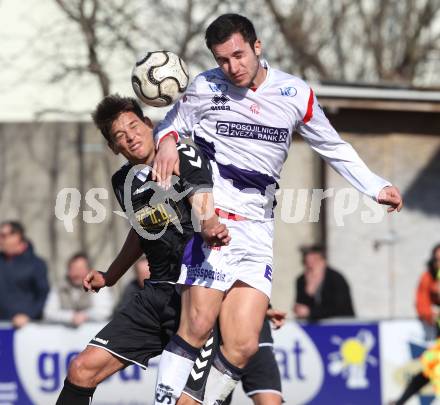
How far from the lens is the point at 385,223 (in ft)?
49.3

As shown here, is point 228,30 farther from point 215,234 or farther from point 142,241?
point 142,241

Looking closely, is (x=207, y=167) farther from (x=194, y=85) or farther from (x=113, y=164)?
(x=113, y=164)

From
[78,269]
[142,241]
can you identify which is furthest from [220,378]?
[78,269]

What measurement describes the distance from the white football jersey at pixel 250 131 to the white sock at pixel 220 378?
900 millimetres

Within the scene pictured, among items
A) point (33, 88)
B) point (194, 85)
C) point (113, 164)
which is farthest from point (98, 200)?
point (194, 85)

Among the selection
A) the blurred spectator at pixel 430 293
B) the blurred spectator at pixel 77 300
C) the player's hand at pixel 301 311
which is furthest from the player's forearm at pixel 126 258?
the blurred spectator at pixel 430 293

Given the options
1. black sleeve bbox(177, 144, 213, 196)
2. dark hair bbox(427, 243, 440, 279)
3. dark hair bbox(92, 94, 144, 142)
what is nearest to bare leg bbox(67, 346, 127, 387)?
black sleeve bbox(177, 144, 213, 196)

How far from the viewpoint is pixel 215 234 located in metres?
6.68

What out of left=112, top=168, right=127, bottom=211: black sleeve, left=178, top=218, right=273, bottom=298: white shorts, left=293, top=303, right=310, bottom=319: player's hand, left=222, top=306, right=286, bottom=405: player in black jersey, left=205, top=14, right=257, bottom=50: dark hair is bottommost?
left=222, top=306, right=286, bottom=405: player in black jersey

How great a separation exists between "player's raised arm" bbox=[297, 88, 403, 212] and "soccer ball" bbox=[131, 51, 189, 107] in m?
0.76

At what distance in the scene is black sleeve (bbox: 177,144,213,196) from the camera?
7.01 meters

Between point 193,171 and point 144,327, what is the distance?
1.09m

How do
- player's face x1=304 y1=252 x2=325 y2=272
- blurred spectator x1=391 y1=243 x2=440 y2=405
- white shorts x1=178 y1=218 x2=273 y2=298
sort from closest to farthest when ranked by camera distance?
white shorts x1=178 y1=218 x2=273 y2=298 → blurred spectator x1=391 y1=243 x2=440 y2=405 → player's face x1=304 y1=252 x2=325 y2=272

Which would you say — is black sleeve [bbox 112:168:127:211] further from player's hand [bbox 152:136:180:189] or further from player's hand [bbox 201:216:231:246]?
player's hand [bbox 201:216:231:246]
